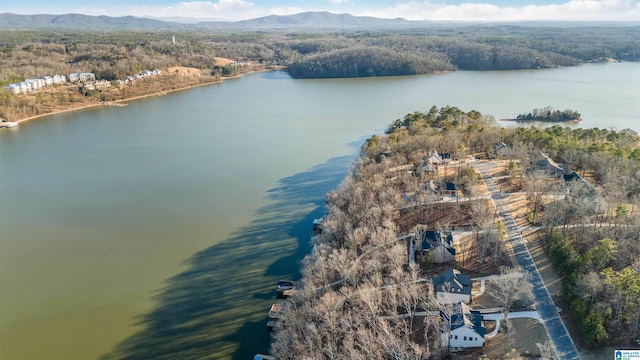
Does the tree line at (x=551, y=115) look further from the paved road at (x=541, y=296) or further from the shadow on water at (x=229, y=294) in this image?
the shadow on water at (x=229, y=294)

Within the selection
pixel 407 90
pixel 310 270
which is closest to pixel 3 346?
pixel 310 270

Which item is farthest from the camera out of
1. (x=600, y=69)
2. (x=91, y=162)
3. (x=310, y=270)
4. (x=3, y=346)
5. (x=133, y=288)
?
(x=600, y=69)

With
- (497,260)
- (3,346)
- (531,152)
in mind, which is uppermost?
(531,152)

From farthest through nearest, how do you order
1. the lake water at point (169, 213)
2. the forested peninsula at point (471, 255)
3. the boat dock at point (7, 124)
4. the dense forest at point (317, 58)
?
1. the dense forest at point (317, 58)
2. the boat dock at point (7, 124)
3. the lake water at point (169, 213)
4. the forested peninsula at point (471, 255)

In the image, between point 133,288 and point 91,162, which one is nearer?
point 133,288

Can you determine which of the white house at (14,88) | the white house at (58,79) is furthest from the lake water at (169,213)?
the white house at (58,79)

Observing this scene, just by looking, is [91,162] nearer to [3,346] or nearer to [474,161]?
[3,346]
